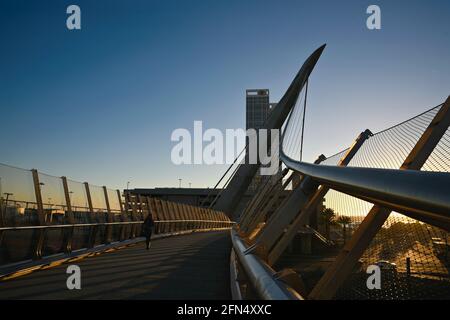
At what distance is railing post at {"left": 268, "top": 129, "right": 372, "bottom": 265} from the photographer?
12.8ft

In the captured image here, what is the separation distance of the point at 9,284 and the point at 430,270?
551cm

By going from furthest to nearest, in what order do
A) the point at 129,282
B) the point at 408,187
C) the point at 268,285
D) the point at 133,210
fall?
the point at 133,210, the point at 129,282, the point at 268,285, the point at 408,187

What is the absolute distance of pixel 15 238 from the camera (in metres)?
6.70

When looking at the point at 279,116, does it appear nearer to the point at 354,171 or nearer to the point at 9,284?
the point at 9,284

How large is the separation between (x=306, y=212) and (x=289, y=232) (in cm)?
35

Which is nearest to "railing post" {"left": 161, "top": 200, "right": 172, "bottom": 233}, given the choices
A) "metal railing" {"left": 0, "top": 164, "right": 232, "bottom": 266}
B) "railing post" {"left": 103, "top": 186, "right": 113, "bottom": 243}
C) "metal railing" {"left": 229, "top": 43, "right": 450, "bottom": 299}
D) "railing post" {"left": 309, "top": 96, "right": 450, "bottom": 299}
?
"metal railing" {"left": 0, "top": 164, "right": 232, "bottom": 266}

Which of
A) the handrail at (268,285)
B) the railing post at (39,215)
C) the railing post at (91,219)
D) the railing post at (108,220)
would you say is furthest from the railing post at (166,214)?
the handrail at (268,285)

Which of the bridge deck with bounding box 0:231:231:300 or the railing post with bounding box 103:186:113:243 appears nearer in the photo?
the bridge deck with bounding box 0:231:231:300

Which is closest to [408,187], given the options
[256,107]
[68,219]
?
[68,219]

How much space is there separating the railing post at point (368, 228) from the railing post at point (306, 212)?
3.17 ft

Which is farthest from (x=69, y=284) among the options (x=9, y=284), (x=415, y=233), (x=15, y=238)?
(x=415, y=233)

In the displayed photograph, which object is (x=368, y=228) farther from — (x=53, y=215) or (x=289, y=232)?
(x=53, y=215)

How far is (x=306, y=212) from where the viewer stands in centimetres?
412

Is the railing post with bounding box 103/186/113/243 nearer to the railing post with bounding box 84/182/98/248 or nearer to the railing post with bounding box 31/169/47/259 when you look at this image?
the railing post with bounding box 84/182/98/248
